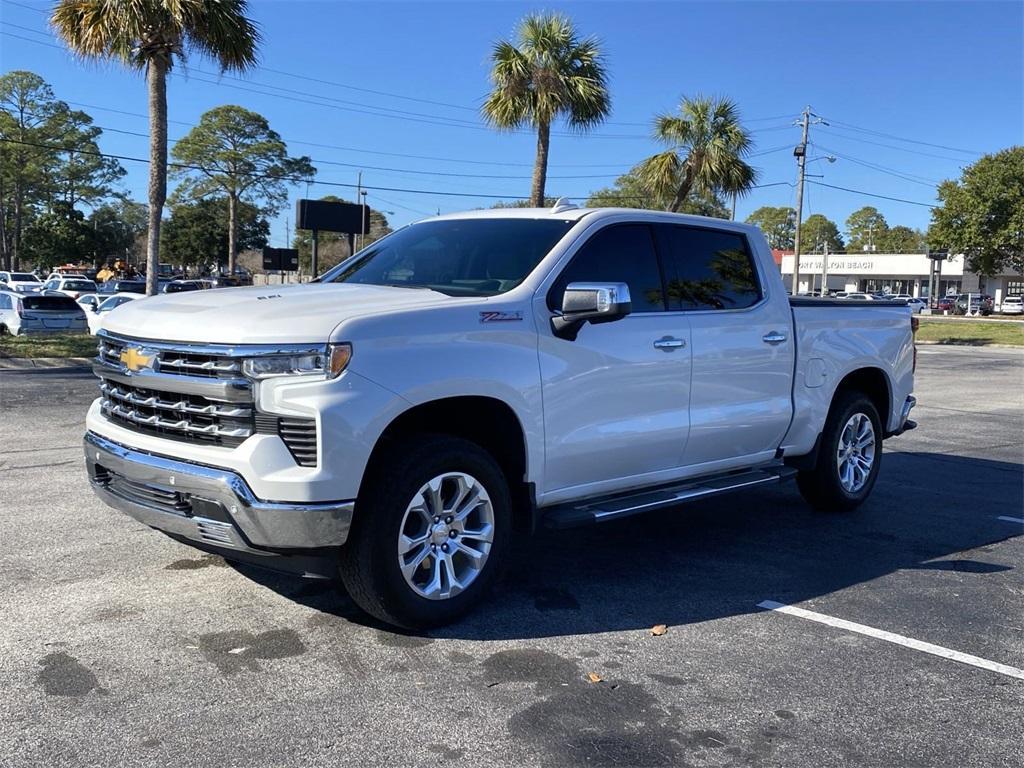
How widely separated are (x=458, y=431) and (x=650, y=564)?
64.5 inches

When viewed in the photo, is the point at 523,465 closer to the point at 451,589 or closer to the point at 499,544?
the point at 499,544

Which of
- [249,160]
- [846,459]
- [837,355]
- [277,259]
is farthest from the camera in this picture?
[249,160]

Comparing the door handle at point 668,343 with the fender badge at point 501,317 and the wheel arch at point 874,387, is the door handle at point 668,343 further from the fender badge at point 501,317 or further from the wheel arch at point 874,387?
the wheel arch at point 874,387

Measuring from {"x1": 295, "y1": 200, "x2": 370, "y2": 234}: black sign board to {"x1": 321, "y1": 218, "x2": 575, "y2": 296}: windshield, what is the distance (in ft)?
46.0

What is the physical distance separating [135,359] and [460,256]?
182 centimetres

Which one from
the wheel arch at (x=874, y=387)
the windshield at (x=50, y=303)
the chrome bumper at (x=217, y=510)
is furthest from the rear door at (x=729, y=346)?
the windshield at (x=50, y=303)

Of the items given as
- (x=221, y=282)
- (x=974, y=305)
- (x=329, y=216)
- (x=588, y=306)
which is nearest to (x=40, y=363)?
(x=329, y=216)

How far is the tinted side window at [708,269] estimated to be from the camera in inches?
217

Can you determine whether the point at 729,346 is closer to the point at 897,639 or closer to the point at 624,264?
the point at 624,264

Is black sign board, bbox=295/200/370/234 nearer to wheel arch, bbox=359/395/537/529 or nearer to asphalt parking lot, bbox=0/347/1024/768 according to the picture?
asphalt parking lot, bbox=0/347/1024/768

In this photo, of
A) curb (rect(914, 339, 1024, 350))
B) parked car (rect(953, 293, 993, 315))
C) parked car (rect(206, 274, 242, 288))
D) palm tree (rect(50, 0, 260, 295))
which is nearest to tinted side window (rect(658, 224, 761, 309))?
palm tree (rect(50, 0, 260, 295))

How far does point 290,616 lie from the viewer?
4.39 metres

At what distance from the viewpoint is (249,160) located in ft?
220

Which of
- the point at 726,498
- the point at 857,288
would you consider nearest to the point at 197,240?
the point at 857,288
